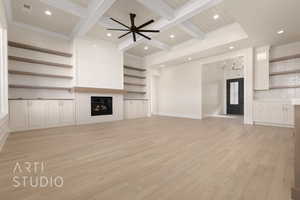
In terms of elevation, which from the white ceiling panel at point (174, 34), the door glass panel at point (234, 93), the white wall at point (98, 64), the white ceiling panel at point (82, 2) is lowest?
the door glass panel at point (234, 93)

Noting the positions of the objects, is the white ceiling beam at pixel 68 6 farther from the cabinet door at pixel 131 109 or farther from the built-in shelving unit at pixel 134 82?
the cabinet door at pixel 131 109

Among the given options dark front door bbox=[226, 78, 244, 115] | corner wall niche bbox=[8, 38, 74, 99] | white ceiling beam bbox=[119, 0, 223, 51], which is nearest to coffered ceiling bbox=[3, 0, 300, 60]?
white ceiling beam bbox=[119, 0, 223, 51]

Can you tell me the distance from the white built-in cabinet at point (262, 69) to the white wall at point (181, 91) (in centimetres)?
219

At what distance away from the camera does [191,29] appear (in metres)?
4.40

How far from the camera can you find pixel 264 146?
2490mm

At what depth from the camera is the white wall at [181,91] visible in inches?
258

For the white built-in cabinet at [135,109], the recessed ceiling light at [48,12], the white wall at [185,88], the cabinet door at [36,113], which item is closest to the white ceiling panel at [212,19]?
the white wall at [185,88]

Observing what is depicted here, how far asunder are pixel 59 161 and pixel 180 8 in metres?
4.24

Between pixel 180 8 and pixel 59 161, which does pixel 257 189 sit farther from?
pixel 180 8

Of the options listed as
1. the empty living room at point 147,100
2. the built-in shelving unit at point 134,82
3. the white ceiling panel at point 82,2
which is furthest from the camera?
the built-in shelving unit at point 134,82

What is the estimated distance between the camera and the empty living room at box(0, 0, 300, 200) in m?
1.42

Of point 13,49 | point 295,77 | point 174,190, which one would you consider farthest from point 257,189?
point 13,49

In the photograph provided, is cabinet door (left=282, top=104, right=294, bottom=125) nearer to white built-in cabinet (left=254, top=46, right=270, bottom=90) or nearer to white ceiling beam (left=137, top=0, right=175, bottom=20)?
white built-in cabinet (left=254, top=46, right=270, bottom=90)

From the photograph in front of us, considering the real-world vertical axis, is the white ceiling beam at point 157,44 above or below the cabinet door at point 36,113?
above
